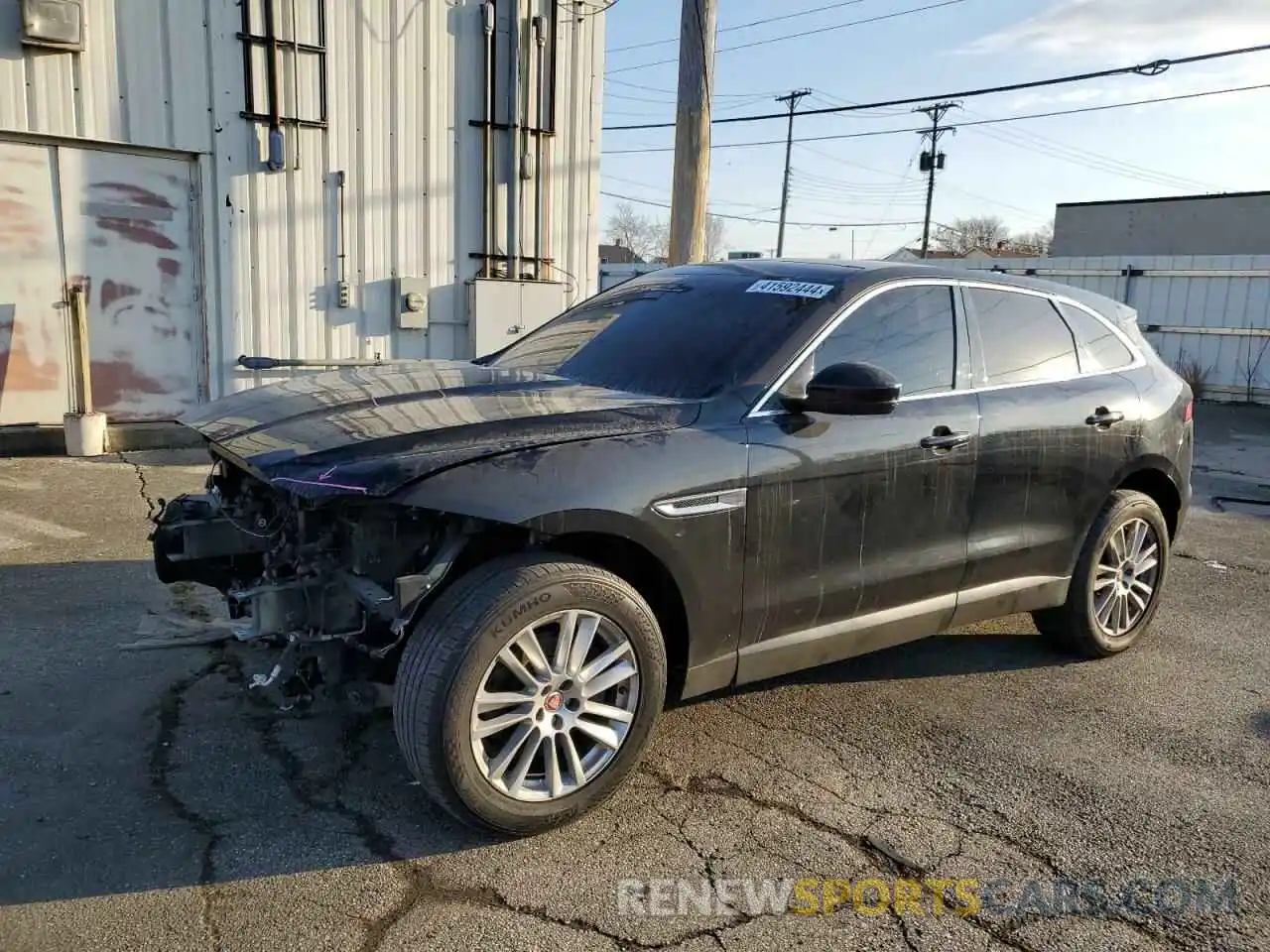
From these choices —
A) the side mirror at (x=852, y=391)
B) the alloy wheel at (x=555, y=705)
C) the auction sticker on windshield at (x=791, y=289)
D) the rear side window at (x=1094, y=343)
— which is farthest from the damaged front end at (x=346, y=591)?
the rear side window at (x=1094, y=343)

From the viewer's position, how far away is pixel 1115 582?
15.6 ft

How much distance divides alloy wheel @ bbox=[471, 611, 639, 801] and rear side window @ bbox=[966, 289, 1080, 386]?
2.14 m

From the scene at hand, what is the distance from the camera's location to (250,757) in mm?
3488

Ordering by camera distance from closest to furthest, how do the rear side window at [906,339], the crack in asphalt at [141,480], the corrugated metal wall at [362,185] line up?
1. the rear side window at [906,339]
2. the crack in asphalt at [141,480]
3. the corrugated metal wall at [362,185]

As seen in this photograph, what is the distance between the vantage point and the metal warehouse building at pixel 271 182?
857cm

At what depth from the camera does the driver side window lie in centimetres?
382

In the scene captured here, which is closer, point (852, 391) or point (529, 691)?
point (529, 691)

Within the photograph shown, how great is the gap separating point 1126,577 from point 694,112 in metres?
6.31

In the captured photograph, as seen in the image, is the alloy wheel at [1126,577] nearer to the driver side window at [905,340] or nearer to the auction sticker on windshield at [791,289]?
the driver side window at [905,340]

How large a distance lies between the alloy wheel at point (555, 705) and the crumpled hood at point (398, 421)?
0.59 metres

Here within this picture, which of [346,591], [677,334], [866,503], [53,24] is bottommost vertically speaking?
[346,591]

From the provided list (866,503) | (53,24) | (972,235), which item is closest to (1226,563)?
(866,503)

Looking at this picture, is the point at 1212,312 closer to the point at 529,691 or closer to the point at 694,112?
the point at 694,112

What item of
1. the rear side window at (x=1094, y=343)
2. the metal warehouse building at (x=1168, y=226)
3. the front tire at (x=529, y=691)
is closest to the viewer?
the front tire at (x=529, y=691)
